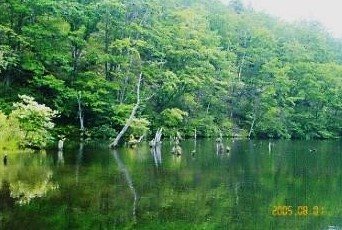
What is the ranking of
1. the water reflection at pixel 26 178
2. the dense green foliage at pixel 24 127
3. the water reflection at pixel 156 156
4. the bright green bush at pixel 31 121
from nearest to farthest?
the water reflection at pixel 26 178 → the water reflection at pixel 156 156 → the dense green foliage at pixel 24 127 → the bright green bush at pixel 31 121

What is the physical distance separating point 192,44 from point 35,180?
141 ft

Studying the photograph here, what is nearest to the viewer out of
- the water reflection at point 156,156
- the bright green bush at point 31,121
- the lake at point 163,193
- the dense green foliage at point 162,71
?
the lake at point 163,193

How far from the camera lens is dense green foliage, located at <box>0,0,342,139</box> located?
48969 mm

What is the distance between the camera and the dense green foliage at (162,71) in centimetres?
4897

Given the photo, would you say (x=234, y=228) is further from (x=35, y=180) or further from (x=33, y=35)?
(x=33, y=35)

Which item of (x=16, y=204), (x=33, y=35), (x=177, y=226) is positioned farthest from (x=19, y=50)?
(x=177, y=226)

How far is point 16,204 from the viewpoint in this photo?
16.6m

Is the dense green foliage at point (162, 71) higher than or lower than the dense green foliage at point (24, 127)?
higher

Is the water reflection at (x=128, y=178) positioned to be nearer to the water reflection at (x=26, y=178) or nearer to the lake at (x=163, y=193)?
the lake at (x=163, y=193)

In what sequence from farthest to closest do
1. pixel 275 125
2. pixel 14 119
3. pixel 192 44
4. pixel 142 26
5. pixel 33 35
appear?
pixel 275 125, pixel 192 44, pixel 142 26, pixel 33 35, pixel 14 119

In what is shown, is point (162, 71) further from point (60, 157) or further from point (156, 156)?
point (60, 157)

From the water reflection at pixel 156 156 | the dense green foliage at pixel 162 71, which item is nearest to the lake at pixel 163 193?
the water reflection at pixel 156 156

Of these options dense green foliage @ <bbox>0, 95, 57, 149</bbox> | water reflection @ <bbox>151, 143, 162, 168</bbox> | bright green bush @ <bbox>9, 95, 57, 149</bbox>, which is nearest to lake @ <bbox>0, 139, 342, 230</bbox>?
water reflection @ <bbox>151, 143, 162, 168</bbox>

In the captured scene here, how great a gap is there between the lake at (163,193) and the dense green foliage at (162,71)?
18.2 m
